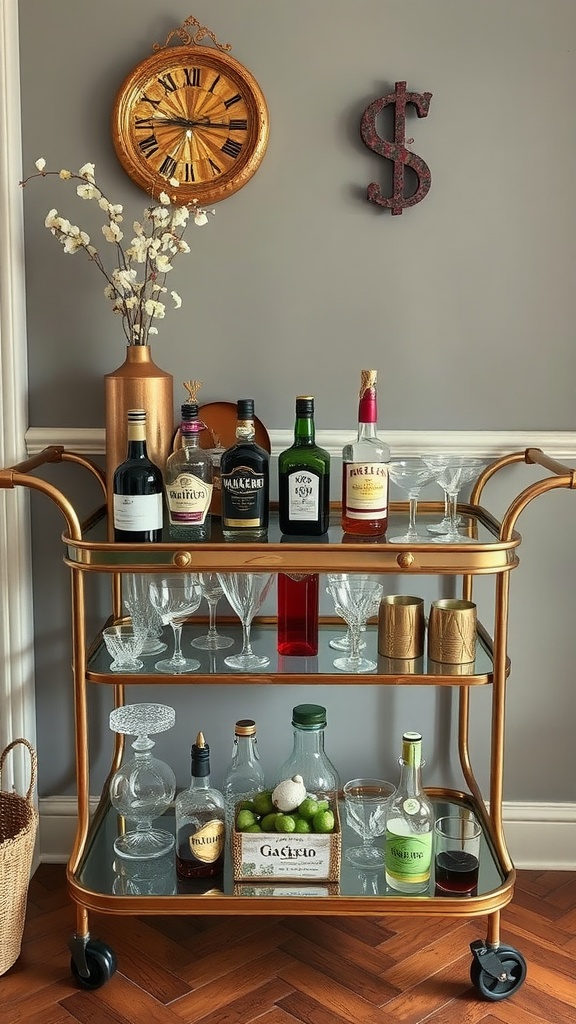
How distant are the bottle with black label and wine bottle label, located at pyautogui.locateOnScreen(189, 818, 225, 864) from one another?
563 mm

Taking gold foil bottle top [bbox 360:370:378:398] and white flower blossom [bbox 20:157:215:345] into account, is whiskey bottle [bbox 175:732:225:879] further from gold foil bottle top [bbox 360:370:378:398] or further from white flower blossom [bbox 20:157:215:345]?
white flower blossom [bbox 20:157:215:345]

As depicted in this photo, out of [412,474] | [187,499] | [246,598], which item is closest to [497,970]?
[246,598]

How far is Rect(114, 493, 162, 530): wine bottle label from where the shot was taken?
1794mm

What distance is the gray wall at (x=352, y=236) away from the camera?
2.11 meters

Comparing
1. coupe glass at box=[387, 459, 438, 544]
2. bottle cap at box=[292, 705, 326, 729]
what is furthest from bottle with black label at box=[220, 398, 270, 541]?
bottle cap at box=[292, 705, 326, 729]

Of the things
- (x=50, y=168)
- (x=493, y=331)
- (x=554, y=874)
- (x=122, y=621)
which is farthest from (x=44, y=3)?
(x=554, y=874)

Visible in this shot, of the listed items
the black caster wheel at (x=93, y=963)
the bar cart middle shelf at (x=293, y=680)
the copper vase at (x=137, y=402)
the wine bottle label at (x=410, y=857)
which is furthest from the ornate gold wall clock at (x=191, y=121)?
the black caster wheel at (x=93, y=963)

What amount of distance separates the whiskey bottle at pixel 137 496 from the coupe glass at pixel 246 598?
189 millimetres

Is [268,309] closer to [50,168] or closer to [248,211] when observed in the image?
[248,211]

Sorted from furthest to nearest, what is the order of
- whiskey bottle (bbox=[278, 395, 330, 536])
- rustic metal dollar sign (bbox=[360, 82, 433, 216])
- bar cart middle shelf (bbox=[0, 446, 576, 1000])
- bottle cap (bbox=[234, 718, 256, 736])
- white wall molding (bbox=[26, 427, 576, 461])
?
1. white wall molding (bbox=[26, 427, 576, 461])
2. rustic metal dollar sign (bbox=[360, 82, 433, 216])
3. bottle cap (bbox=[234, 718, 256, 736])
4. whiskey bottle (bbox=[278, 395, 330, 536])
5. bar cart middle shelf (bbox=[0, 446, 576, 1000])

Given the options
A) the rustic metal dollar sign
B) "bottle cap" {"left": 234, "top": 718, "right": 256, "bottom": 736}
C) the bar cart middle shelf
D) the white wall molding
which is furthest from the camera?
the white wall molding

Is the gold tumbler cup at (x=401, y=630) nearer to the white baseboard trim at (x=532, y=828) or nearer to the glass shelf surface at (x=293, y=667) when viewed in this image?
the glass shelf surface at (x=293, y=667)

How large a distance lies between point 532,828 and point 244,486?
1.11 m

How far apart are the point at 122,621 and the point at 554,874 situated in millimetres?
1141
